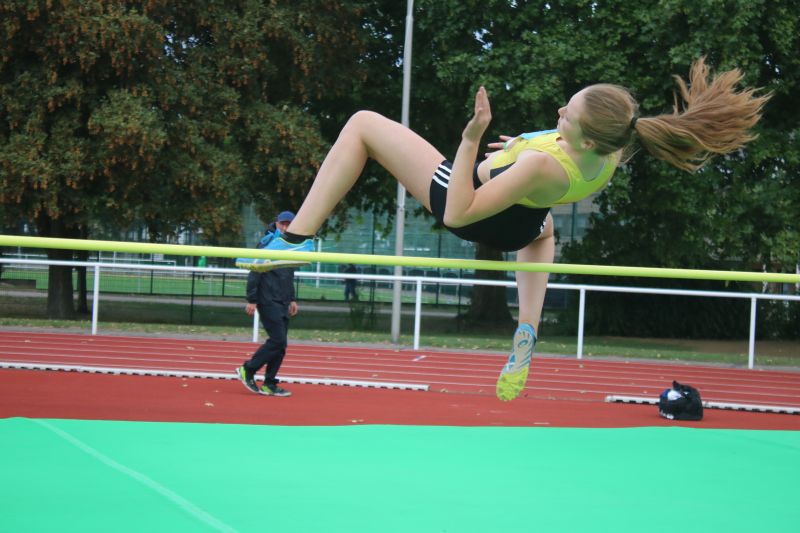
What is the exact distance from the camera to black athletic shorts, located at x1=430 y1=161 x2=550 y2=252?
12.1ft

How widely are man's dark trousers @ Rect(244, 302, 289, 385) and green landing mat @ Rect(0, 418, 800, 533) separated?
6.44 ft

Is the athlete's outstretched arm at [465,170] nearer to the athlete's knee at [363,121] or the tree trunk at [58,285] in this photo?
the athlete's knee at [363,121]

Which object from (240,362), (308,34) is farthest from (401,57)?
(240,362)

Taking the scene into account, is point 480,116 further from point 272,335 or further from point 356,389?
point 356,389

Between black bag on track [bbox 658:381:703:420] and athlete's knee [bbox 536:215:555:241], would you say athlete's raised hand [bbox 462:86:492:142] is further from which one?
black bag on track [bbox 658:381:703:420]

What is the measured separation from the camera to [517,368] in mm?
4160

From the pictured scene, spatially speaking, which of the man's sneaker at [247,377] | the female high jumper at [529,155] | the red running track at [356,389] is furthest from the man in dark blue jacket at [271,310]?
the female high jumper at [529,155]

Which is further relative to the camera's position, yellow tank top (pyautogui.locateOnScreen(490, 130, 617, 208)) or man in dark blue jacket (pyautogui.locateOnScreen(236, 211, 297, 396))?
man in dark blue jacket (pyautogui.locateOnScreen(236, 211, 297, 396))

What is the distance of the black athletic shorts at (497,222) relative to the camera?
3.70 m

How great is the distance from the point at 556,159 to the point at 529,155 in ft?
0.36

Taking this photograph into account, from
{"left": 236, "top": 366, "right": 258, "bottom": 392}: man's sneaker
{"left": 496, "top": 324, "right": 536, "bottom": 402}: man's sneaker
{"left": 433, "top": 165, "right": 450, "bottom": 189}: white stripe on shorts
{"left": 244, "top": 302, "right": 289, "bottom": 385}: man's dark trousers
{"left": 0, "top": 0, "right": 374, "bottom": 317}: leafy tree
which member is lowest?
{"left": 236, "top": 366, "right": 258, "bottom": 392}: man's sneaker

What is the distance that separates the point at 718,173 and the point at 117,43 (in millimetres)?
10038

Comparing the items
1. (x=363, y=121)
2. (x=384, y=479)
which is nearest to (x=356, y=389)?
(x=384, y=479)

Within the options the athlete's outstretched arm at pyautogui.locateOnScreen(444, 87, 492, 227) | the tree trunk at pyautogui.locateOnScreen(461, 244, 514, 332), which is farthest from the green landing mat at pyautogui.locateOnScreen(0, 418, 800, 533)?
the tree trunk at pyautogui.locateOnScreen(461, 244, 514, 332)
